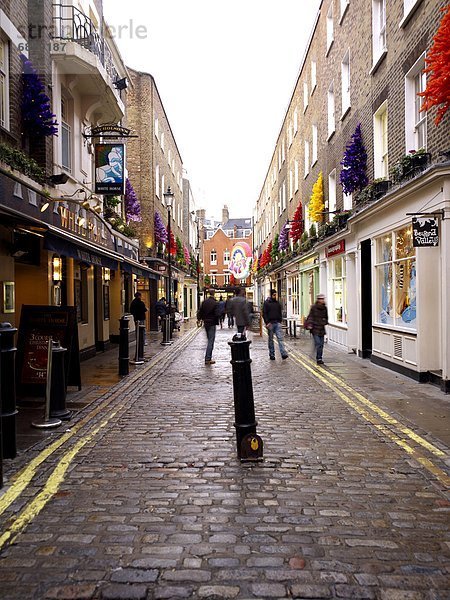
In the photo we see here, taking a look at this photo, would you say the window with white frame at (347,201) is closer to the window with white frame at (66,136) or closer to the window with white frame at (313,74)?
the window with white frame at (313,74)

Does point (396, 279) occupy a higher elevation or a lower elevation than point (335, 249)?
lower

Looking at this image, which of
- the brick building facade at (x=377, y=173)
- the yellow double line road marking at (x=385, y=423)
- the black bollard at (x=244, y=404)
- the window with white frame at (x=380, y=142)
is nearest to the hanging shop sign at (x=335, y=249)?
the brick building facade at (x=377, y=173)

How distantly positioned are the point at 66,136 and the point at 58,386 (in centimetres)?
972

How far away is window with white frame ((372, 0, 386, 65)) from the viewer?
12617 millimetres

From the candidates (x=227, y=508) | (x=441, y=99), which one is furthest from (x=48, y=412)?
(x=441, y=99)

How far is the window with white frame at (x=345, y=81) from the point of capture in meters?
15.9

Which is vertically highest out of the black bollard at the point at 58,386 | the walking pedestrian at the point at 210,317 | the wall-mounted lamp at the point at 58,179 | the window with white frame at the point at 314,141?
the window with white frame at the point at 314,141

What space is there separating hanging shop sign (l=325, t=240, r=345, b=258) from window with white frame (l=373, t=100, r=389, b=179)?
3.43 meters

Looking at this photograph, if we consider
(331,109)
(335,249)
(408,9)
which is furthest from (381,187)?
(331,109)

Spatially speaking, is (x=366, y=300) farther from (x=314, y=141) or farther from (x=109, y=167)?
(x=314, y=141)

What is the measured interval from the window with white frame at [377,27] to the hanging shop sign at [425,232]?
5939mm

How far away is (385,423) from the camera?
257 inches

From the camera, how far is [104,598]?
108 inches

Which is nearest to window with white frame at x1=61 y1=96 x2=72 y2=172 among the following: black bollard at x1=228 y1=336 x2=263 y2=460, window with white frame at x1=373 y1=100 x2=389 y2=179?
window with white frame at x1=373 y1=100 x2=389 y2=179
